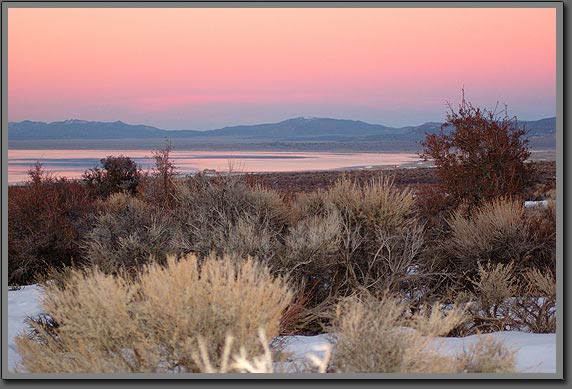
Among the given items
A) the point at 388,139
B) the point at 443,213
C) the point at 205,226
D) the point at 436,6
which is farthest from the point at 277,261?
the point at 388,139

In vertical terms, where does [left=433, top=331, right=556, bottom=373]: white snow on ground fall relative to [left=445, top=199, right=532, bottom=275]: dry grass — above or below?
below

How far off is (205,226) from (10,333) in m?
2.71

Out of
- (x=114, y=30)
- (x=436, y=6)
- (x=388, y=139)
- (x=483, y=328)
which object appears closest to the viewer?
(x=436, y=6)

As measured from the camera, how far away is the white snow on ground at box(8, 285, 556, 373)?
215 inches

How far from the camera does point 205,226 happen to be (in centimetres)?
854

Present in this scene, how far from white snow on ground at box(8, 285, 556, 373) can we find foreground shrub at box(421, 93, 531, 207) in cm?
492

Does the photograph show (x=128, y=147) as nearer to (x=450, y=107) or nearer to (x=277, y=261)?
(x=277, y=261)

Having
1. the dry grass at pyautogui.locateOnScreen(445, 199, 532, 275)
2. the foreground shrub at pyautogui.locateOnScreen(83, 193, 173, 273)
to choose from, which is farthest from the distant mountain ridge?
the dry grass at pyautogui.locateOnScreen(445, 199, 532, 275)

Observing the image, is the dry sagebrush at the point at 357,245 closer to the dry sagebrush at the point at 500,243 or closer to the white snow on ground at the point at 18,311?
the dry sagebrush at the point at 500,243

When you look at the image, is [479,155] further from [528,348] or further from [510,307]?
[528,348]

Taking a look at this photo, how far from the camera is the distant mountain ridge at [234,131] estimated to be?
7.20 metres

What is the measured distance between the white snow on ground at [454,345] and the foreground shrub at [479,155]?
492 cm

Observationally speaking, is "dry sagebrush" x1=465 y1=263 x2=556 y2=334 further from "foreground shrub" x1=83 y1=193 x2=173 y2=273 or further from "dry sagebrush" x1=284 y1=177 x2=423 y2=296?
"foreground shrub" x1=83 y1=193 x2=173 y2=273

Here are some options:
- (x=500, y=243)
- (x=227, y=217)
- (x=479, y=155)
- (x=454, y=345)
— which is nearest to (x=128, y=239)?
(x=227, y=217)
